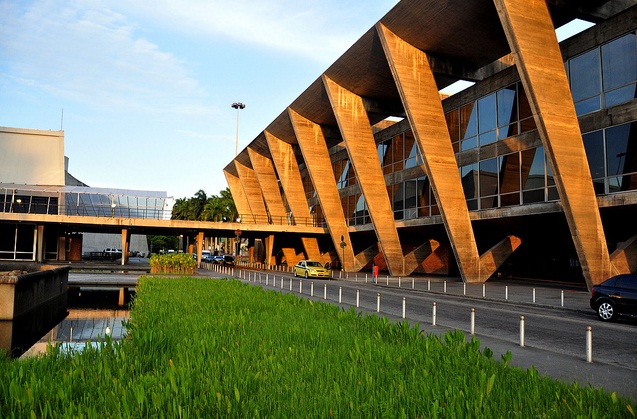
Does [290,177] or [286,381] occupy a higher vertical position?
[290,177]

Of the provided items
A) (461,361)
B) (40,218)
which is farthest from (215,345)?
(40,218)

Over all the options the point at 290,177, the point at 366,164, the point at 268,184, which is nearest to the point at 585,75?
the point at 366,164

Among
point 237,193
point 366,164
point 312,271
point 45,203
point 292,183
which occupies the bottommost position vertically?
point 312,271

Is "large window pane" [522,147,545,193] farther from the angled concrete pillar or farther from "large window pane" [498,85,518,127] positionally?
the angled concrete pillar

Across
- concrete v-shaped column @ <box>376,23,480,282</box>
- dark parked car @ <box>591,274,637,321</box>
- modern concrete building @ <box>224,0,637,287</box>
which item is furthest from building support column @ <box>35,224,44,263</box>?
dark parked car @ <box>591,274,637,321</box>

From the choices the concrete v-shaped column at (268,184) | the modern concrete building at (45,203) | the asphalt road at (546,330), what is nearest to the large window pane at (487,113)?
the asphalt road at (546,330)

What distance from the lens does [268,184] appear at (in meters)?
73.6

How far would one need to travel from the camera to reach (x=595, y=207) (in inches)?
1056

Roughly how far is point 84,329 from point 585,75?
28821 millimetres

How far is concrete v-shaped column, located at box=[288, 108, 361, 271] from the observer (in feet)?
176

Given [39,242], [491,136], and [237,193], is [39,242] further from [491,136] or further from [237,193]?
[491,136]

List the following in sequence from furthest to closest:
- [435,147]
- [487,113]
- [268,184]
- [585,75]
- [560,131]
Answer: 1. [268,184]
2. [487,113]
3. [435,147]
4. [585,75]
5. [560,131]

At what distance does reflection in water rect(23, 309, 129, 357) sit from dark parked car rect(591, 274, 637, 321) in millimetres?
15132

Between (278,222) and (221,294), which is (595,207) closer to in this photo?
(221,294)
